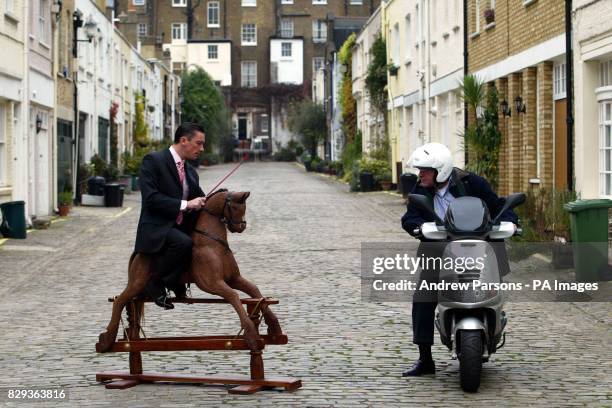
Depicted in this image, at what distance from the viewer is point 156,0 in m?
96.4

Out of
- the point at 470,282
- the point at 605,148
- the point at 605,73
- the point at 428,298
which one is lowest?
the point at 428,298

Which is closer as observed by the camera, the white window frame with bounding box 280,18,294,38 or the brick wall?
the brick wall

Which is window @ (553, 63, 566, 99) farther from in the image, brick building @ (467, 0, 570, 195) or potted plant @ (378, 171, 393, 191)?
potted plant @ (378, 171, 393, 191)

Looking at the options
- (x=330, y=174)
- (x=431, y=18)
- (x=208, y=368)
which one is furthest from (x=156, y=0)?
Result: (x=208, y=368)

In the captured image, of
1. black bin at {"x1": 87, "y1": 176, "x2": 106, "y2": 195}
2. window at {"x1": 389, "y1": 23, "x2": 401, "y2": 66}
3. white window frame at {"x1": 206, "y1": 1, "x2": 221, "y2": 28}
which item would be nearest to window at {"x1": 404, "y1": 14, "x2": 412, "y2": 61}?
window at {"x1": 389, "y1": 23, "x2": 401, "y2": 66}

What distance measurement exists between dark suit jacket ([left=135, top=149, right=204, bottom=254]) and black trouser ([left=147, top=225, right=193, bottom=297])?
59 millimetres

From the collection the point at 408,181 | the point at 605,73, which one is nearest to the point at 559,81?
the point at 605,73

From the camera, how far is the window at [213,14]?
319ft

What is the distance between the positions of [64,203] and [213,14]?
69.7 metres

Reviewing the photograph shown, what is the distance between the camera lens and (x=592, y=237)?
13742 mm

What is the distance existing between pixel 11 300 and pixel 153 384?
19.4ft

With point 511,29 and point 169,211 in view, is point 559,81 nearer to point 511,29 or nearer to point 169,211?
point 511,29

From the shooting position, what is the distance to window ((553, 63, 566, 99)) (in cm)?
2111

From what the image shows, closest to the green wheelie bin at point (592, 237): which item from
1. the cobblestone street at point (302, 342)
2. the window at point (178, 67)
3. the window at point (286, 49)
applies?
the cobblestone street at point (302, 342)
